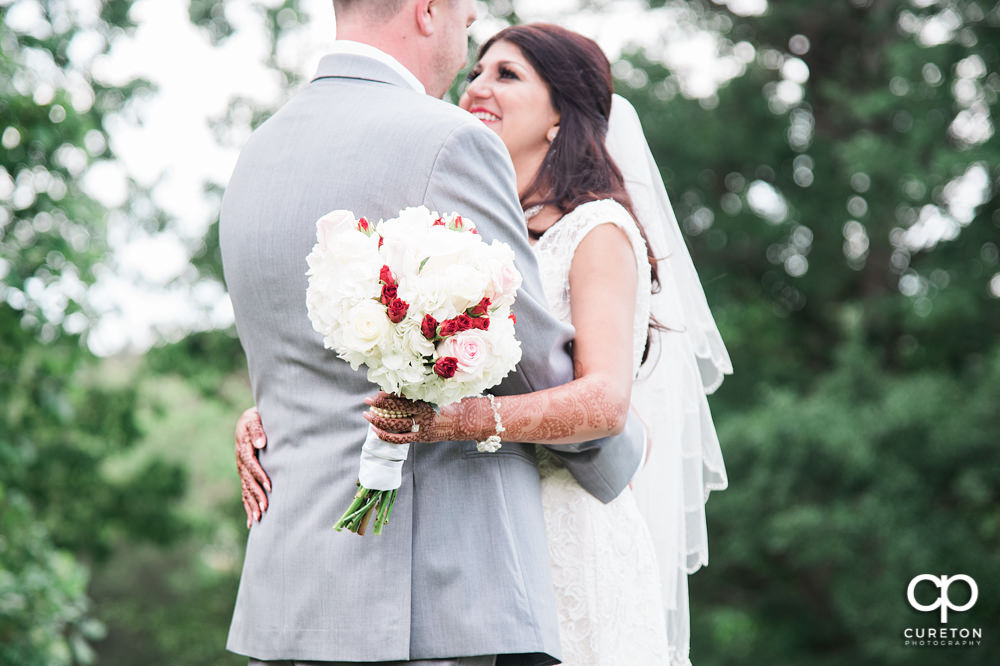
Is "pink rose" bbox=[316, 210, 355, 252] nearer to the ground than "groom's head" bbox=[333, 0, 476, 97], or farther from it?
nearer to the ground

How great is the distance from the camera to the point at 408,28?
2.07 m

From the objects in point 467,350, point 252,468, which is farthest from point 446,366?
point 252,468

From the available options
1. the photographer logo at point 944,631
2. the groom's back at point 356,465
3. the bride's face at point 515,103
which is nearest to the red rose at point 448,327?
the groom's back at point 356,465

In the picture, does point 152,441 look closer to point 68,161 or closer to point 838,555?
point 838,555

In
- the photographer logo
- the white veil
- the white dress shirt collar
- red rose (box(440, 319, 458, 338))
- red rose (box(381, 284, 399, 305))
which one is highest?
the white dress shirt collar

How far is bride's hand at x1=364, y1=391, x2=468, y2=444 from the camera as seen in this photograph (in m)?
1.69

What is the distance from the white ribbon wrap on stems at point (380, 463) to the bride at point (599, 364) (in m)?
0.03

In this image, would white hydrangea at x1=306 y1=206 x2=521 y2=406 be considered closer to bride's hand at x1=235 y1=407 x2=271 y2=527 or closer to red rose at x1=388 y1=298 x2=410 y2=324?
red rose at x1=388 y1=298 x2=410 y2=324

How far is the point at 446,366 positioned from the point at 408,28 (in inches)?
30.3

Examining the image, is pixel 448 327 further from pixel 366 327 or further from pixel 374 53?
pixel 374 53

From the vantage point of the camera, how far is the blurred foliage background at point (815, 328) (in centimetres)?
939

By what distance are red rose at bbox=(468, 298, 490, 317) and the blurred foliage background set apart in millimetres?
4454

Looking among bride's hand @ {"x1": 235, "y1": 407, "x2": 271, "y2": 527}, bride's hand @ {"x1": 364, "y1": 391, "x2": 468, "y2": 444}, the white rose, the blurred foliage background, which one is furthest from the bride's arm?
the blurred foliage background

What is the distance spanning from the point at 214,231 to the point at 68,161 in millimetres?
5630
